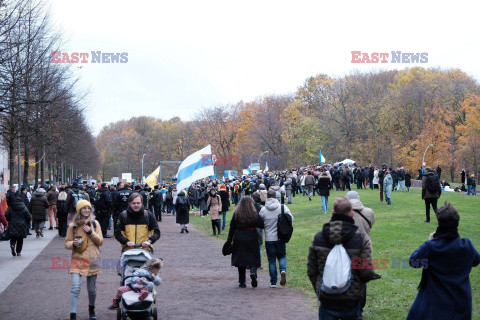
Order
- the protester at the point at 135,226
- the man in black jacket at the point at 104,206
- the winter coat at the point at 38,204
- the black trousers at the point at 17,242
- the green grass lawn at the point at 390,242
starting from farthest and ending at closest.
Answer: the man in black jacket at the point at 104,206, the winter coat at the point at 38,204, the black trousers at the point at 17,242, the green grass lawn at the point at 390,242, the protester at the point at 135,226

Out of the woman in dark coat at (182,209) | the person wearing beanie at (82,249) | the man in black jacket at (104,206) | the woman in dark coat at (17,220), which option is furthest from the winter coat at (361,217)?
the woman in dark coat at (182,209)

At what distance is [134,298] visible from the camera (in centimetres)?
712

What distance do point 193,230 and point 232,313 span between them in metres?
16.3

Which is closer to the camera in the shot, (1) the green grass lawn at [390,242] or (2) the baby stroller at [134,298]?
(2) the baby stroller at [134,298]

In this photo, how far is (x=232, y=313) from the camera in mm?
8656

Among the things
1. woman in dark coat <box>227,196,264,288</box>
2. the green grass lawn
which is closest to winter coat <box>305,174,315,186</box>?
the green grass lawn

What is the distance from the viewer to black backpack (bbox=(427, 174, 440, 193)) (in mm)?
17447

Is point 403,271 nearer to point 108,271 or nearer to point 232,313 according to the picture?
point 232,313

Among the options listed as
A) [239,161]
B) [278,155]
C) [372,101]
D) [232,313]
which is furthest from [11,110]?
[239,161]

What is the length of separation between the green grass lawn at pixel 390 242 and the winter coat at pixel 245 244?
1.23m

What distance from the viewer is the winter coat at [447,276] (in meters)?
5.31

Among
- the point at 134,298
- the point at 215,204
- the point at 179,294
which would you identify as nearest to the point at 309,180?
the point at 215,204

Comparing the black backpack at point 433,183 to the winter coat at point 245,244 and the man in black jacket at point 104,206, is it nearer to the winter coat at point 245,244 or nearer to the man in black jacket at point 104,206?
the winter coat at point 245,244

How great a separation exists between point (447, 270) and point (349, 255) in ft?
3.11
